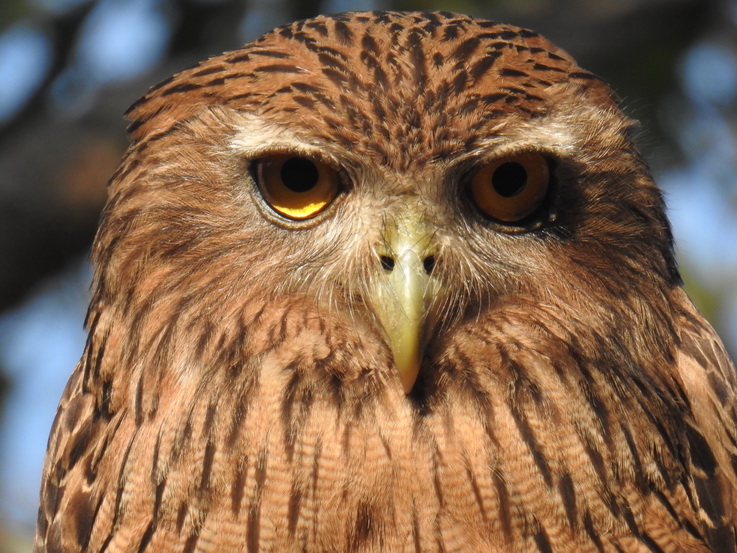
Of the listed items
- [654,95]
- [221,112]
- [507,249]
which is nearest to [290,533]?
[507,249]

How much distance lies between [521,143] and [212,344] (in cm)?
85

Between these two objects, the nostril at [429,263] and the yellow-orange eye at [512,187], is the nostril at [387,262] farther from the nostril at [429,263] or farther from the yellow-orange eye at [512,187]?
the yellow-orange eye at [512,187]

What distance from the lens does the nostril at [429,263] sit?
2.40 metres

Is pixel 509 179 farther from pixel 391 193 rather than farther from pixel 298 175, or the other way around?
pixel 298 175

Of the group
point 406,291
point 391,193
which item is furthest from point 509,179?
point 406,291

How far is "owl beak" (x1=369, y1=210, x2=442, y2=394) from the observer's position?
2.33 m

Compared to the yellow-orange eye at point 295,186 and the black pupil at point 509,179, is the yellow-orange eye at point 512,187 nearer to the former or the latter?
the black pupil at point 509,179

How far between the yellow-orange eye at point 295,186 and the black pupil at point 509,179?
0.37 meters

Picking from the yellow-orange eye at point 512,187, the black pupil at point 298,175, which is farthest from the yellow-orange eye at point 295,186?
the yellow-orange eye at point 512,187

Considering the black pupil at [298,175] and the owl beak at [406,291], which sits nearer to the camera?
the owl beak at [406,291]

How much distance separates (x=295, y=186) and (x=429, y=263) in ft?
1.20

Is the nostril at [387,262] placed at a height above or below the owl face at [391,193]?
below

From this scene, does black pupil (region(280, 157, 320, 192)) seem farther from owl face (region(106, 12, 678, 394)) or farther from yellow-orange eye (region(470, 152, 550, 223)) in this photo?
yellow-orange eye (region(470, 152, 550, 223))

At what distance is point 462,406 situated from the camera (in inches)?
95.6
